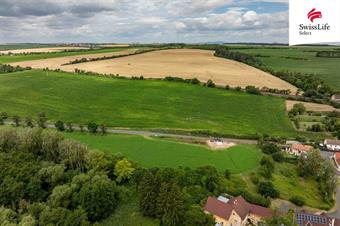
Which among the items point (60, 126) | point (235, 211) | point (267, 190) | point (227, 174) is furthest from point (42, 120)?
point (267, 190)

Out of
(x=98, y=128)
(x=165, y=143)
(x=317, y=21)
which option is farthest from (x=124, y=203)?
(x=317, y=21)

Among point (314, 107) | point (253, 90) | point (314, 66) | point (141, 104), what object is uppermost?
point (314, 66)

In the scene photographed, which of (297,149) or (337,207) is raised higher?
(297,149)

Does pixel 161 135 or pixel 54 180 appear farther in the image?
pixel 161 135

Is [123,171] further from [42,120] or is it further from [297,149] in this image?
[297,149]

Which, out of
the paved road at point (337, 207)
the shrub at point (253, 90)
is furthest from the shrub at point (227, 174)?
the shrub at point (253, 90)

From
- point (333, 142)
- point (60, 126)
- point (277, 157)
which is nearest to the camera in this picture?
point (277, 157)

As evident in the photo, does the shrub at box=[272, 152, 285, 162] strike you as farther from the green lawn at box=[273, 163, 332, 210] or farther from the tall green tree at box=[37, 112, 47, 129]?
the tall green tree at box=[37, 112, 47, 129]
